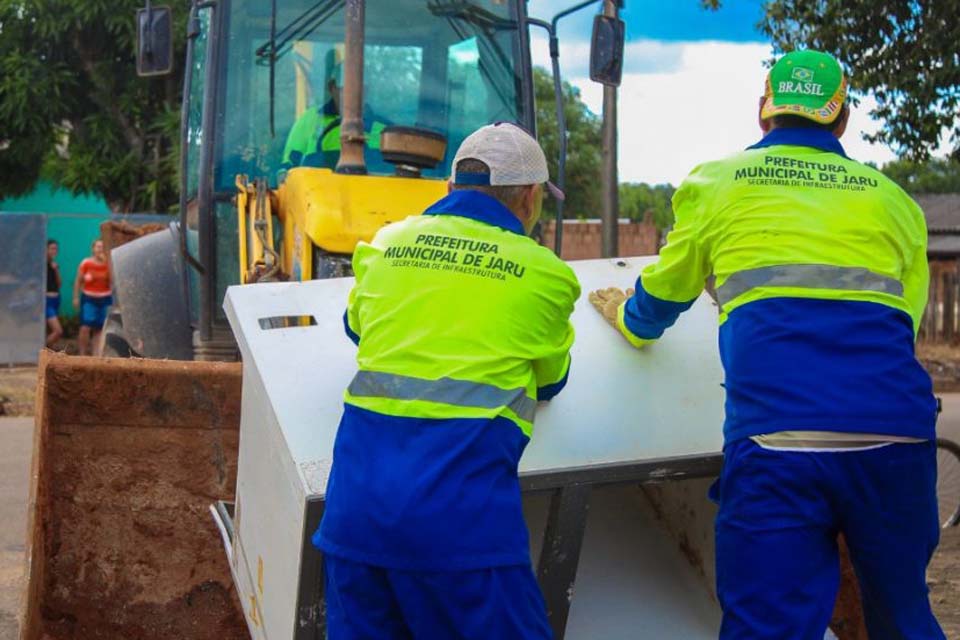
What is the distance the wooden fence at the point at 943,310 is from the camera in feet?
62.6

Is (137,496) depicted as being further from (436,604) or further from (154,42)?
(154,42)

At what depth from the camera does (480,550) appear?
2479mm

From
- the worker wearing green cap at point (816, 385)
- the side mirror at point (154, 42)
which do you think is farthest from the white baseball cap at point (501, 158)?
the side mirror at point (154, 42)

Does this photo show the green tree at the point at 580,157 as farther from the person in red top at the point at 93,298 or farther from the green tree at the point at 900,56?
the green tree at the point at 900,56

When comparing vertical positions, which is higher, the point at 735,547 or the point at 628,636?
the point at 735,547

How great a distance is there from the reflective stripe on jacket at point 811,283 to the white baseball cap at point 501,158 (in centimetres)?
55

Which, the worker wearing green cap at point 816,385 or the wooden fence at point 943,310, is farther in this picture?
the wooden fence at point 943,310

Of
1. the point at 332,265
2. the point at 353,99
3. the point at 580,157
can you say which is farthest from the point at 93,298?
the point at 580,157

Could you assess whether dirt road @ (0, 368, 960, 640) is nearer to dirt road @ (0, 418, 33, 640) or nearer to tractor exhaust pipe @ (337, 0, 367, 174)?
dirt road @ (0, 418, 33, 640)

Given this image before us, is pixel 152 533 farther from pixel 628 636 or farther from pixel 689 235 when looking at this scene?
pixel 689 235

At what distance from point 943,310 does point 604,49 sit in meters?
14.8

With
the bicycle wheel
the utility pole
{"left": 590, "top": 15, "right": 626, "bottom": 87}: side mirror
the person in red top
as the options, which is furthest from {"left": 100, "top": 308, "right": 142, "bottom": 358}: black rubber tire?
the person in red top

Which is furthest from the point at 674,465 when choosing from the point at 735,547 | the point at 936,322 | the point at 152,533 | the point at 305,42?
the point at 936,322

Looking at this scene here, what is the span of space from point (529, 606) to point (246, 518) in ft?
4.03
